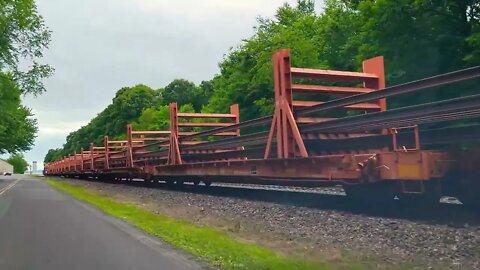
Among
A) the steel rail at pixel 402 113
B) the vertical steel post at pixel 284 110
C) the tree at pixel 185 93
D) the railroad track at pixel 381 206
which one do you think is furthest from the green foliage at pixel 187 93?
the steel rail at pixel 402 113

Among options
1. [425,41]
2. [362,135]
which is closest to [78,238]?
[362,135]

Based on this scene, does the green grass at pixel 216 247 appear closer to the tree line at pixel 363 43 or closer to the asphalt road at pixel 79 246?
the asphalt road at pixel 79 246

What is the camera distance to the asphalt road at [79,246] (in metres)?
7.79

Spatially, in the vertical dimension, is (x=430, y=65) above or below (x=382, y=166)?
above

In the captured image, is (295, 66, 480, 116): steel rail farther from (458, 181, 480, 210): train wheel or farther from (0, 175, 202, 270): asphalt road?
(0, 175, 202, 270): asphalt road

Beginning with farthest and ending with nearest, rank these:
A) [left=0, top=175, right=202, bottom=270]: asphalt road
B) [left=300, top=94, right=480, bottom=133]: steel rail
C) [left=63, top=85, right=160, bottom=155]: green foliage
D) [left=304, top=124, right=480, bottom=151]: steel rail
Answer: [left=63, top=85, right=160, bottom=155]: green foliage, [left=304, top=124, right=480, bottom=151]: steel rail, [left=300, top=94, right=480, bottom=133]: steel rail, [left=0, top=175, right=202, bottom=270]: asphalt road

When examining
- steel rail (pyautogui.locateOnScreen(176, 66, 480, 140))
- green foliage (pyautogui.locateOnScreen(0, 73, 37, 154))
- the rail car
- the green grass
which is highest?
green foliage (pyautogui.locateOnScreen(0, 73, 37, 154))

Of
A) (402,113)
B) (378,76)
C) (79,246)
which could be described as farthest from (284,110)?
(79,246)

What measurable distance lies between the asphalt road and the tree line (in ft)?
51.3

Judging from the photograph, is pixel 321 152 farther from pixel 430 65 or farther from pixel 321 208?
pixel 430 65

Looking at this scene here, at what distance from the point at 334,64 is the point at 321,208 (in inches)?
1012

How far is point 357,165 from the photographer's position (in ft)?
34.5

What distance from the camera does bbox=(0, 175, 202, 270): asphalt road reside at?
7.79m

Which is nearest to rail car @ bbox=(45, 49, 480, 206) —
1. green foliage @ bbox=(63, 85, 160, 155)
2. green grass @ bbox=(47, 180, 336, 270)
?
green grass @ bbox=(47, 180, 336, 270)
